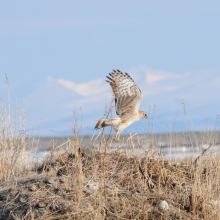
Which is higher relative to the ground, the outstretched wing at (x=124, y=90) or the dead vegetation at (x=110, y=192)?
the outstretched wing at (x=124, y=90)

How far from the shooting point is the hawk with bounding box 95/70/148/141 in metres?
6.10

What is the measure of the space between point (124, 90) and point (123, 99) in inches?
7.4

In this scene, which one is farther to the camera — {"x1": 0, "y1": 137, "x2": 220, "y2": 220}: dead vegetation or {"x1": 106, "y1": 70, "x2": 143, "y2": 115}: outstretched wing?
{"x1": 106, "y1": 70, "x2": 143, "y2": 115}: outstretched wing

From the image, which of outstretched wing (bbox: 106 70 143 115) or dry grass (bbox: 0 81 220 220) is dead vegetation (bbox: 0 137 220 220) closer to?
dry grass (bbox: 0 81 220 220)

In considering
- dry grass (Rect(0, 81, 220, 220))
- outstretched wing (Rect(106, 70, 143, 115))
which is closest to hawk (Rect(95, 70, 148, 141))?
outstretched wing (Rect(106, 70, 143, 115))

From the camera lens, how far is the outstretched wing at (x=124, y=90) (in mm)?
6109

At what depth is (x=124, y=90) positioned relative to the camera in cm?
618

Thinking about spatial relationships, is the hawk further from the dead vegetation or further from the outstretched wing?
the dead vegetation

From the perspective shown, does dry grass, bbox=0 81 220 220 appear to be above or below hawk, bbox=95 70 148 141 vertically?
below

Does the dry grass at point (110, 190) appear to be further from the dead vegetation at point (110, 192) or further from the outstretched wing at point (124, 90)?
the outstretched wing at point (124, 90)

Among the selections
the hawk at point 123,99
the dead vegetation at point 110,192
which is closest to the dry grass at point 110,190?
the dead vegetation at point 110,192

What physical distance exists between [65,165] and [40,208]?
1.16m

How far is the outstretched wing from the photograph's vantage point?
6.11 metres

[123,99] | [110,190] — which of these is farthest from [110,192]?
[123,99]
